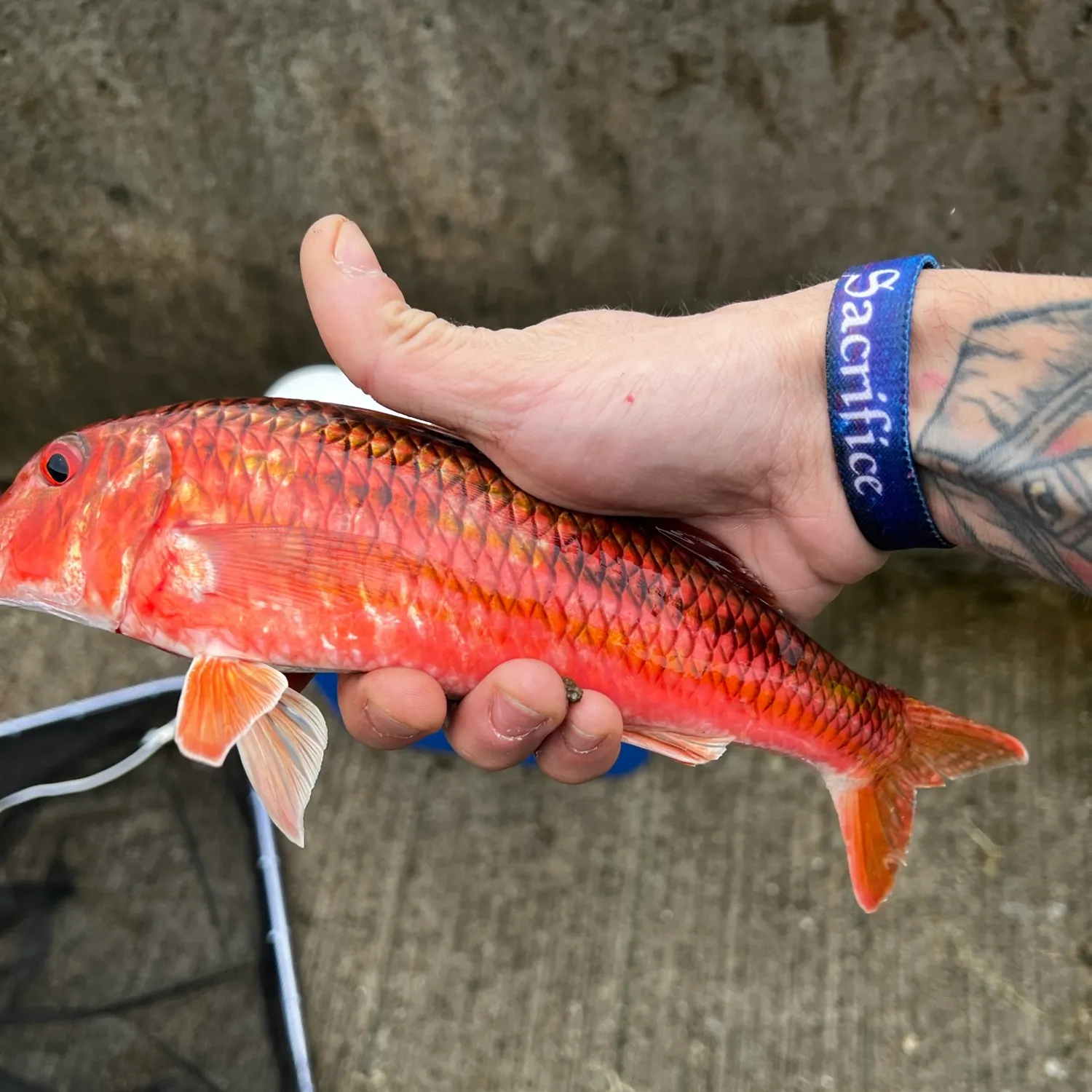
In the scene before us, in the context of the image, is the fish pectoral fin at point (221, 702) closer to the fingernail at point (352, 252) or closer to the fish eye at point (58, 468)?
the fish eye at point (58, 468)

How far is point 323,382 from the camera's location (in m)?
2.48

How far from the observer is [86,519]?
159cm

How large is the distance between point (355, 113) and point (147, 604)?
4.77 feet

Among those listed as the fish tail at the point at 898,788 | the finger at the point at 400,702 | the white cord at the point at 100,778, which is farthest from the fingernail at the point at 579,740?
the white cord at the point at 100,778

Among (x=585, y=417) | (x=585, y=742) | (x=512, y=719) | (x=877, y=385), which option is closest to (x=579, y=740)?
(x=585, y=742)

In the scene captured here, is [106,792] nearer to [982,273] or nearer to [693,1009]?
[693,1009]

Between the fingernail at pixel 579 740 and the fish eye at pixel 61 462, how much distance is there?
39.4 inches

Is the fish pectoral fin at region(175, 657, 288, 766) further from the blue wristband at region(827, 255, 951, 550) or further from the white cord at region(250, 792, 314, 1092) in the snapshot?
the blue wristband at region(827, 255, 951, 550)

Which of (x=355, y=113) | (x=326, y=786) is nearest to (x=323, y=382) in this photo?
(x=355, y=113)

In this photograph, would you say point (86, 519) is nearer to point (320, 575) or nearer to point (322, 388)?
point (320, 575)

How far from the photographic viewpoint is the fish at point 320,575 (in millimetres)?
1564

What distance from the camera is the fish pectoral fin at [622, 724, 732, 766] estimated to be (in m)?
1.83

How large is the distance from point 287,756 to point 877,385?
1.28 metres

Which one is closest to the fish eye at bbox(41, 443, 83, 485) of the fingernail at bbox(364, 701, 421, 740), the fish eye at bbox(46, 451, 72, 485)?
the fish eye at bbox(46, 451, 72, 485)
